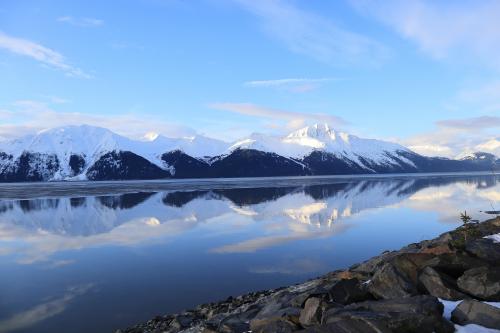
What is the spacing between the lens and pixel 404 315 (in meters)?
11.5

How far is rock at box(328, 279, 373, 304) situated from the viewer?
1447 cm

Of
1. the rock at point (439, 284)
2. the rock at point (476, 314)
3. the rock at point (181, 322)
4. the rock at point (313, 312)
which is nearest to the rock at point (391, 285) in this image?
the rock at point (439, 284)

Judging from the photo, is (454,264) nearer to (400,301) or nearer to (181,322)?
(400,301)

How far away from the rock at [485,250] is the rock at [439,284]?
257cm

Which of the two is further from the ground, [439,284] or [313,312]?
[439,284]

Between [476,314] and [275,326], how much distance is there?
5389 millimetres

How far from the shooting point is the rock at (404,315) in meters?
11.3

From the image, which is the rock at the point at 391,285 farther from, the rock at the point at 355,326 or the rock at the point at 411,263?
Result: the rock at the point at 355,326

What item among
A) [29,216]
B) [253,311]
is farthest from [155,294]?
[29,216]

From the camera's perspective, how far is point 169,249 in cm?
3728

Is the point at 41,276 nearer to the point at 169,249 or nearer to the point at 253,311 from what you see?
the point at 169,249

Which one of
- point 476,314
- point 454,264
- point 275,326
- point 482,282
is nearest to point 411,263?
point 454,264

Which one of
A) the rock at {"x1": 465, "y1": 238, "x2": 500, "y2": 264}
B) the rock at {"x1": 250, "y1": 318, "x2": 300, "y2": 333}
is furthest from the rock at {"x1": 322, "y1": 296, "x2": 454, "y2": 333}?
the rock at {"x1": 465, "y1": 238, "x2": 500, "y2": 264}

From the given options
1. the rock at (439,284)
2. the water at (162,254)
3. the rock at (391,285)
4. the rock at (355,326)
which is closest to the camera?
the rock at (355,326)
